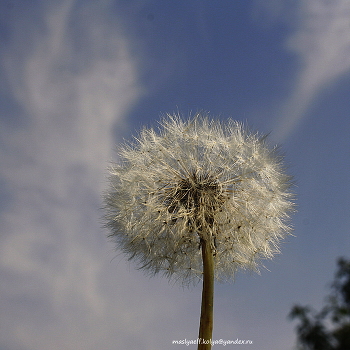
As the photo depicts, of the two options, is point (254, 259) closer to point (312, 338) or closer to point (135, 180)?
point (135, 180)

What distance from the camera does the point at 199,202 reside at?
9000 mm

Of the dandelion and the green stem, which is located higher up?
the dandelion

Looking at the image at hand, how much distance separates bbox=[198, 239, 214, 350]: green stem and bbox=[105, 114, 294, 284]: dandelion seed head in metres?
0.28

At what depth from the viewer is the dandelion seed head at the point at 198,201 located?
9.10 meters

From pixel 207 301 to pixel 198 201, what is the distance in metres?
2.16

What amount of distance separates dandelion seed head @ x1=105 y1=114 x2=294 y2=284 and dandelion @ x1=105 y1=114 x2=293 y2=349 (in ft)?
0.07

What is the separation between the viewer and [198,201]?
359 inches

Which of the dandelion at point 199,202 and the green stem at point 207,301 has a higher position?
the dandelion at point 199,202

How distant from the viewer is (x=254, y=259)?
9461mm

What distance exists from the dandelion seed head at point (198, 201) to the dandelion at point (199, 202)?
2 centimetres

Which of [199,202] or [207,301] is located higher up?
[199,202]

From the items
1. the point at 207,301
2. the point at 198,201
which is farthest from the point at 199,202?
the point at 207,301

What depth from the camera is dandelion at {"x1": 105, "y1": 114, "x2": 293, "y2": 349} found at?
908 cm

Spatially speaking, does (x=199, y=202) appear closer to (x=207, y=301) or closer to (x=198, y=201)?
(x=198, y=201)
